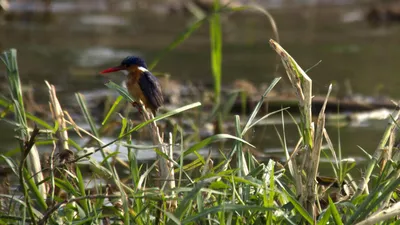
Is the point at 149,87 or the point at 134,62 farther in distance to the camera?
the point at 134,62

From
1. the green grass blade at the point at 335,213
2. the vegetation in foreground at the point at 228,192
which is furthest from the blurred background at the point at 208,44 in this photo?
the green grass blade at the point at 335,213

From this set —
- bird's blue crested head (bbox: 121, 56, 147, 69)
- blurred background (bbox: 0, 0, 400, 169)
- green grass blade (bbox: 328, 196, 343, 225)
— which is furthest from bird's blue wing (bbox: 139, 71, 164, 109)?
blurred background (bbox: 0, 0, 400, 169)

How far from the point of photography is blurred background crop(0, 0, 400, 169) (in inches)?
343

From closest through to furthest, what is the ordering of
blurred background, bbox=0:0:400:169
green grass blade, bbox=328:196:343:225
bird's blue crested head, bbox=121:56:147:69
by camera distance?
green grass blade, bbox=328:196:343:225, bird's blue crested head, bbox=121:56:147:69, blurred background, bbox=0:0:400:169

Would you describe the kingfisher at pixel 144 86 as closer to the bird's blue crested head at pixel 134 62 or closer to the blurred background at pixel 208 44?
the bird's blue crested head at pixel 134 62

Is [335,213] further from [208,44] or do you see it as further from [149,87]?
[208,44]

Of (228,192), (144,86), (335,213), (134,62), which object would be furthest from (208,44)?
(335,213)

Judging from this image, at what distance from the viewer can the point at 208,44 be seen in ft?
39.5

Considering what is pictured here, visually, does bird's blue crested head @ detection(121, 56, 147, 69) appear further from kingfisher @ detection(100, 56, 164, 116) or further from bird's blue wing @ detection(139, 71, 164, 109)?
bird's blue wing @ detection(139, 71, 164, 109)

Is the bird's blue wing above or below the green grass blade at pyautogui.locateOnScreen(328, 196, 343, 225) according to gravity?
above

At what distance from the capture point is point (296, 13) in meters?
14.8

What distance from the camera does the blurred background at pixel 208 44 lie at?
871 cm

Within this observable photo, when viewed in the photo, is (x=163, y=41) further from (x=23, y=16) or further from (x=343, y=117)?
(x=343, y=117)

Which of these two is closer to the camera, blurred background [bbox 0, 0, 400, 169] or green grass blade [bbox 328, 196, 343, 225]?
green grass blade [bbox 328, 196, 343, 225]
